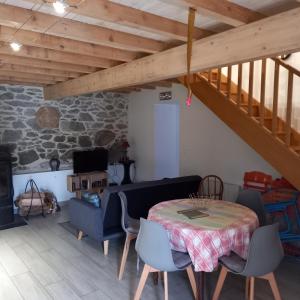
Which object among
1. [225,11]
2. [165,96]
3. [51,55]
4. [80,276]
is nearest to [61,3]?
[225,11]

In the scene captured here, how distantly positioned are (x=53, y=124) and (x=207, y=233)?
465cm

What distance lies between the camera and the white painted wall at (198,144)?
181 inches

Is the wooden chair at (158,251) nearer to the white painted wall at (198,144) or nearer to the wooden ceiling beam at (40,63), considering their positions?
the white painted wall at (198,144)

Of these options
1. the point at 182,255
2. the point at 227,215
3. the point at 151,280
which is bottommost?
the point at 151,280

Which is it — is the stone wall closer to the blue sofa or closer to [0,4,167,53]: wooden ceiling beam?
the blue sofa

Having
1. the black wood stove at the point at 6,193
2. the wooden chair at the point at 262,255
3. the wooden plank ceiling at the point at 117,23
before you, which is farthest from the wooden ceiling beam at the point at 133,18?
the black wood stove at the point at 6,193

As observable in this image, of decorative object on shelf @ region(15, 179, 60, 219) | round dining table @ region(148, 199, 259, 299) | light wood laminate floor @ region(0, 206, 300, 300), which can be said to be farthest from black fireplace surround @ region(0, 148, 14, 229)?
round dining table @ region(148, 199, 259, 299)

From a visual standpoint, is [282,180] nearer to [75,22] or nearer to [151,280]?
[151,280]

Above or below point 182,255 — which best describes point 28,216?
below

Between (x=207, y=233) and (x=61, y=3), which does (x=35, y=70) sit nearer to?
(x=61, y=3)

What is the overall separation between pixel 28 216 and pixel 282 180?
430 centimetres

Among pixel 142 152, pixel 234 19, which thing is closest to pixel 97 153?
pixel 142 152

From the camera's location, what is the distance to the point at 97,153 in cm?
636

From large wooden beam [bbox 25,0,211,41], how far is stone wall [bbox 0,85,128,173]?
13.6 ft
